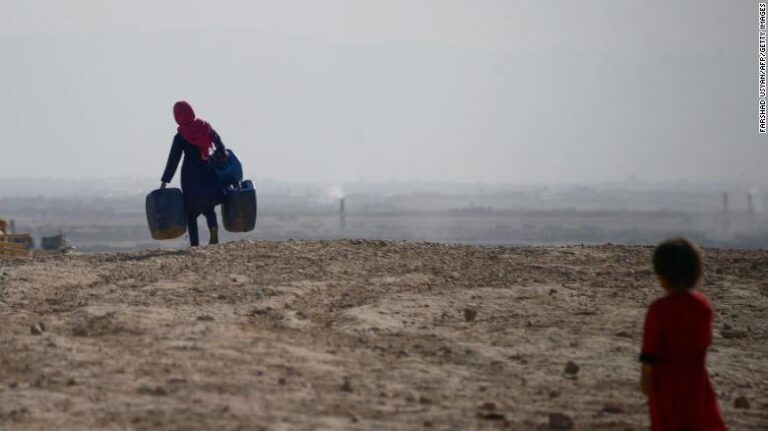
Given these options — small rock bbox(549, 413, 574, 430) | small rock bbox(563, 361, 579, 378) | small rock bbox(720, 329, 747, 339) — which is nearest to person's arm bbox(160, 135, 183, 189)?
small rock bbox(720, 329, 747, 339)

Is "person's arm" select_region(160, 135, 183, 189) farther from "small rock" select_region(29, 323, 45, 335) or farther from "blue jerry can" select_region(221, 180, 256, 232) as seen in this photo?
"small rock" select_region(29, 323, 45, 335)

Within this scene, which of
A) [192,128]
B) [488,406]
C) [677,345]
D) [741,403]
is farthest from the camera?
[192,128]

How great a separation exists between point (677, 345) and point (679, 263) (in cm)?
43

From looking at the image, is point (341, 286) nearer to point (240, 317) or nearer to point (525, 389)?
point (240, 317)

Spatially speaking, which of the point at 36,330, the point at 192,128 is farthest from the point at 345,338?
the point at 192,128

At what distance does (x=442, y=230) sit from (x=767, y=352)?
119672 mm

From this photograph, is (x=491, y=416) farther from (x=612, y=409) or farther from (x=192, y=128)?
(x=192, y=128)

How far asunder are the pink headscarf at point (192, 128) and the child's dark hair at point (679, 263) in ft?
31.1

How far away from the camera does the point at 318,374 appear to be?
10.1m

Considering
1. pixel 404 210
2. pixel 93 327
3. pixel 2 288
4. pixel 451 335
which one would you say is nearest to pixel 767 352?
pixel 451 335

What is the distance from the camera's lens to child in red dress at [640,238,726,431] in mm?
8203

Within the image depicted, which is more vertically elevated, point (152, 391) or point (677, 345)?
point (677, 345)

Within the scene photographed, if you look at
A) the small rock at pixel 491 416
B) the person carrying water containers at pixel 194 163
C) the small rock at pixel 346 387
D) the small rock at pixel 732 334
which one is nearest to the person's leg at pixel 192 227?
the person carrying water containers at pixel 194 163

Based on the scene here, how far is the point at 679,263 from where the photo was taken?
825 cm
